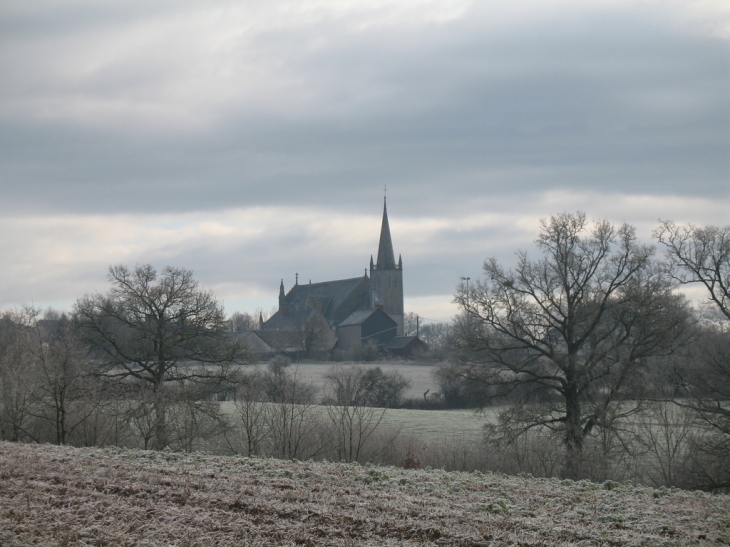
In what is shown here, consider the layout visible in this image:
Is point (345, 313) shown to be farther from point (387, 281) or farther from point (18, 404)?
point (18, 404)

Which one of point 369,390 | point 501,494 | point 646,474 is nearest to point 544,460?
point 646,474

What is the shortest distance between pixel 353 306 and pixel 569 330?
4100 inches

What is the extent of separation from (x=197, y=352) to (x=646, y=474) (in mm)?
22898

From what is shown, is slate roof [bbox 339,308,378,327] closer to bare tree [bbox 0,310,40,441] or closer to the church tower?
the church tower

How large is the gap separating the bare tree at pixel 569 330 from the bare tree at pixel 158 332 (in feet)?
42.3

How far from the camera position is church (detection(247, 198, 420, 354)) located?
118062 millimetres

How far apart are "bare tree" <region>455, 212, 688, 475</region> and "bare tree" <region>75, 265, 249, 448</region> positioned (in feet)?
42.3

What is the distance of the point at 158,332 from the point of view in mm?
39125

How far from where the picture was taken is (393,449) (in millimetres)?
30688

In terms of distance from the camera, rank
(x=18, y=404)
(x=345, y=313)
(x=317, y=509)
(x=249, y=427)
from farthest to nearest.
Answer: (x=345, y=313) < (x=18, y=404) < (x=249, y=427) < (x=317, y=509)

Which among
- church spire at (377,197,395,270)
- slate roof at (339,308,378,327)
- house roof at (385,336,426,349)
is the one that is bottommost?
house roof at (385,336,426,349)

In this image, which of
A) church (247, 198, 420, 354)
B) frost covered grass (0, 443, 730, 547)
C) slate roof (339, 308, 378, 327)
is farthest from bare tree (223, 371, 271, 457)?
slate roof (339, 308, 378, 327)

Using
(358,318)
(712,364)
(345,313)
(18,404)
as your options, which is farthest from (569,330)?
(345,313)

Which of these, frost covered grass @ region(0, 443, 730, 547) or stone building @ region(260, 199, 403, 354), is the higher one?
stone building @ region(260, 199, 403, 354)
